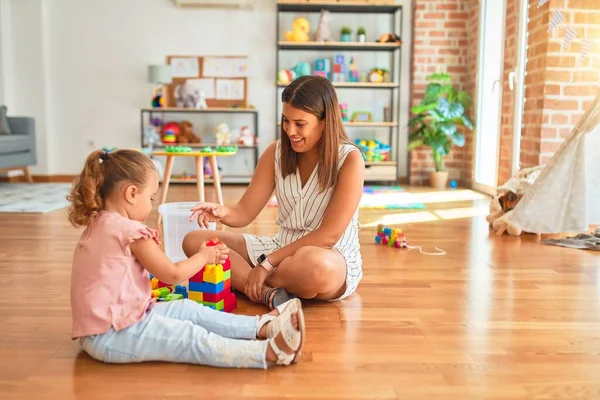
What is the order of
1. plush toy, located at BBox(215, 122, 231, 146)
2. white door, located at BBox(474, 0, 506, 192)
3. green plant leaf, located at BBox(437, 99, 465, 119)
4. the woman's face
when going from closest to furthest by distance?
the woman's face → white door, located at BBox(474, 0, 506, 192) → green plant leaf, located at BBox(437, 99, 465, 119) → plush toy, located at BBox(215, 122, 231, 146)

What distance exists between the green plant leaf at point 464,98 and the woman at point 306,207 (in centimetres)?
415

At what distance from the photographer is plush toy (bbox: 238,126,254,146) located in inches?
242

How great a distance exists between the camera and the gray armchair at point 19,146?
5324mm

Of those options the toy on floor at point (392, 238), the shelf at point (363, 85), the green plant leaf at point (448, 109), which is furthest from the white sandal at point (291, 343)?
the shelf at point (363, 85)

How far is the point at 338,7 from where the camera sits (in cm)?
603

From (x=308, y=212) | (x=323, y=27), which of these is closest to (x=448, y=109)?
(x=323, y=27)

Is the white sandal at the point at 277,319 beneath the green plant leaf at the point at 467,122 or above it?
beneath

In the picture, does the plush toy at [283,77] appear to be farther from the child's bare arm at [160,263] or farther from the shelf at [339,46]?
the child's bare arm at [160,263]

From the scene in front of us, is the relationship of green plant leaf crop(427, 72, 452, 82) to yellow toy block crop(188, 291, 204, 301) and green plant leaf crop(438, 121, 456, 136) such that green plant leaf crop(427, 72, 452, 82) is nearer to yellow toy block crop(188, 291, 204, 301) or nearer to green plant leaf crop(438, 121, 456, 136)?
green plant leaf crop(438, 121, 456, 136)

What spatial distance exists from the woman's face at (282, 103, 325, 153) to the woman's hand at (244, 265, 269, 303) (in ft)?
1.35

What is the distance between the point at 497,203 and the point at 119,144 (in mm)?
4223

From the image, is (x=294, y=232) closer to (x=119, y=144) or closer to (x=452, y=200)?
(x=452, y=200)

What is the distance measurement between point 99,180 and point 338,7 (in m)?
5.06

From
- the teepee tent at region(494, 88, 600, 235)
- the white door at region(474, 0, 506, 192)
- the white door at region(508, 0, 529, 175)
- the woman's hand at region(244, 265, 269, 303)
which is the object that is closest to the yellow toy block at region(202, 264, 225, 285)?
the woman's hand at region(244, 265, 269, 303)
